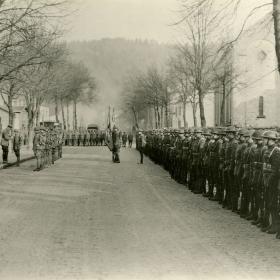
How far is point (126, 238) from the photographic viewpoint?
9.22 meters

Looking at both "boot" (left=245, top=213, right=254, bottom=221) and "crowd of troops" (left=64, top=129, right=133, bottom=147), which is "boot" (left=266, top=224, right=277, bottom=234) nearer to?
"boot" (left=245, top=213, right=254, bottom=221)

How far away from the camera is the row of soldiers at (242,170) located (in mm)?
9938

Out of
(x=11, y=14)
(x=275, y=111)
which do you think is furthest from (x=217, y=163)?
(x=275, y=111)

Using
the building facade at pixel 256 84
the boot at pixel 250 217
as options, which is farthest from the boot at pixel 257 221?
the building facade at pixel 256 84

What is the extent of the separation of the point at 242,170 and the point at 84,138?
5672cm

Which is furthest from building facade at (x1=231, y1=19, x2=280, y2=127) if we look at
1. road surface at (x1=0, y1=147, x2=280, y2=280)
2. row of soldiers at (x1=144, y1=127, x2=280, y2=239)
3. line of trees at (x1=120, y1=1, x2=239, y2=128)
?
road surface at (x1=0, y1=147, x2=280, y2=280)

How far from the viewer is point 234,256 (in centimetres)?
795

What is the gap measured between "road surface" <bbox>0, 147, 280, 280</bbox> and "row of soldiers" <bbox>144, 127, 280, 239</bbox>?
320 millimetres

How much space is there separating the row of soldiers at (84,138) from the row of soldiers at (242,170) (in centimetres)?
4994

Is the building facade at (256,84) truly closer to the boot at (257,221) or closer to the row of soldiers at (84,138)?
the row of soldiers at (84,138)

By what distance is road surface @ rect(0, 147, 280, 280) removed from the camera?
706cm

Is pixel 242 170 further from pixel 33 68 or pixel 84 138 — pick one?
pixel 84 138

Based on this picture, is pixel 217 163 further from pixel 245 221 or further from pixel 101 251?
pixel 101 251

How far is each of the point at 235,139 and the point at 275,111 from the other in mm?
37664
